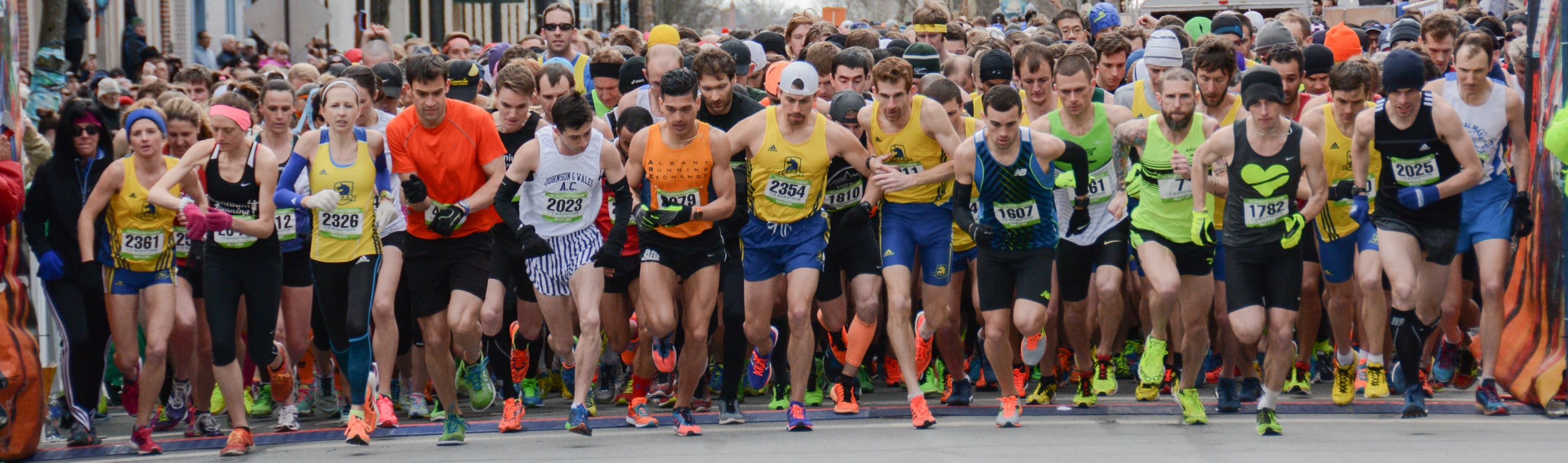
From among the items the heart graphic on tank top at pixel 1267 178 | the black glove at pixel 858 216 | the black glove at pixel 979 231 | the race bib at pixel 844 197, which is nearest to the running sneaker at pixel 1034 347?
the black glove at pixel 979 231

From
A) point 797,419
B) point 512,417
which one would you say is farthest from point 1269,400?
point 512,417

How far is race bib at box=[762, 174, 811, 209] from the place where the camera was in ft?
29.3

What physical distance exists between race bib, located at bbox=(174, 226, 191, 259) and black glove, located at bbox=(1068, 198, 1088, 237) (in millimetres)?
4427

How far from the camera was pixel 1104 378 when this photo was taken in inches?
383

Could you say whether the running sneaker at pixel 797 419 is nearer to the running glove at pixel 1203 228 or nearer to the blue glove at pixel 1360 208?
the running glove at pixel 1203 228

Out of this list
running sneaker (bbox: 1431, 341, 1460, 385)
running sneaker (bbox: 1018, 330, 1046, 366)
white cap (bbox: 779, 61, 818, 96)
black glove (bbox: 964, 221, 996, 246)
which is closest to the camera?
black glove (bbox: 964, 221, 996, 246)

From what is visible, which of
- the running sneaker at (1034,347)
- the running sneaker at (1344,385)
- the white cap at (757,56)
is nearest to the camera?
the running sneaker at (1034,347)

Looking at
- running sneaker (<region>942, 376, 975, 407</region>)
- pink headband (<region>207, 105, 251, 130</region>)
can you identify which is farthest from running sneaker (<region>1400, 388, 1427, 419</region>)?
pink headband (<region>207, 105, 251, 130</region>)

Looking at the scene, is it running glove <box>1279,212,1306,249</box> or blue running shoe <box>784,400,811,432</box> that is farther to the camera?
blue running shoe <box>784,400,811,432</box>

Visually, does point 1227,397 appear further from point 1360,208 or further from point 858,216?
point 858,216

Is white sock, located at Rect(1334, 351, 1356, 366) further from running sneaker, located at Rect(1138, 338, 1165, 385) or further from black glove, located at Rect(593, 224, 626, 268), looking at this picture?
black glove, located at Rect(593, 224, 626, 268)

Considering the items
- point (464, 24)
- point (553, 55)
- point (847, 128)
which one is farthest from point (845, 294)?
point (464, 24)

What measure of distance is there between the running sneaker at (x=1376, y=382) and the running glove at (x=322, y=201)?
17.9 feet

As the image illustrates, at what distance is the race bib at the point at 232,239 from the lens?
859 cm
